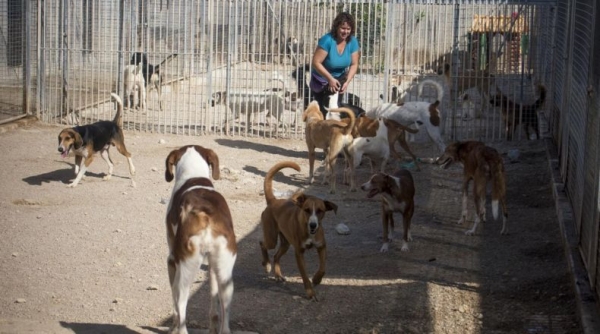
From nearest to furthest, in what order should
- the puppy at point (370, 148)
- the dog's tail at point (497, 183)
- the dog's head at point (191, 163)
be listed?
the dog's head at point (191, 163) < the dog's tail at point (497, 183) < the puppy at point (370, 148)

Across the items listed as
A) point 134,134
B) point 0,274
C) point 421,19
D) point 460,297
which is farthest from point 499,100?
point 0,274

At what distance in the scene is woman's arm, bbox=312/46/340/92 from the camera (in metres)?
14.7

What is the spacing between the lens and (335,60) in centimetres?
1486

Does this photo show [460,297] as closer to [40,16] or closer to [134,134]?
[134,134]

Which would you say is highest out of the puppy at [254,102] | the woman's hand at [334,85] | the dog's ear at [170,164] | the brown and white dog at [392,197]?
the woman's hand at [334,85]

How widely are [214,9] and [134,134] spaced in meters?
→ 2.55

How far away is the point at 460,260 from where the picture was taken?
9289mm

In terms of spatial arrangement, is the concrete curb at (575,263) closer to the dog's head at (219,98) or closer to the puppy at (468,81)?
the puppy at (468,81)

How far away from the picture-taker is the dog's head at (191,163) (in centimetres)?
708

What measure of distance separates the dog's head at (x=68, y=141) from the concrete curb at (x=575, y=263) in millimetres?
5841

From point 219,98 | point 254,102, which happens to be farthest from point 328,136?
point 219,98

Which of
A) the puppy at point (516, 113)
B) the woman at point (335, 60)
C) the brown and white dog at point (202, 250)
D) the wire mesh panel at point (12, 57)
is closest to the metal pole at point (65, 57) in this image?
the wire mesh panel at point (12, 57)

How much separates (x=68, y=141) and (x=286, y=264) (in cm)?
460

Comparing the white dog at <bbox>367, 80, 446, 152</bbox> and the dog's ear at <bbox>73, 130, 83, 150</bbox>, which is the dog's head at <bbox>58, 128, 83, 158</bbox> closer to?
the dog's ear at <bbox>73, 130, 83, 150</bbox>
